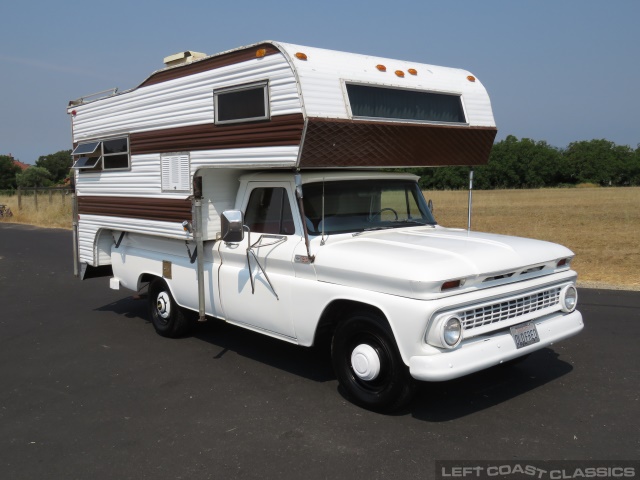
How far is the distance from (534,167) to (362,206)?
7409 centimetres

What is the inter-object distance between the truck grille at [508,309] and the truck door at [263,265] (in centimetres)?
162

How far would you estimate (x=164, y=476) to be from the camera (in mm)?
4121

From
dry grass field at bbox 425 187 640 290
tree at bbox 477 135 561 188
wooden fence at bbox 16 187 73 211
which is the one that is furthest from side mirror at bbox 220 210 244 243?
tree at bbox 477 135 561 188

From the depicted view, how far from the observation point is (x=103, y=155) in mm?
8289

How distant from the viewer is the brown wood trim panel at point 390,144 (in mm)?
5324

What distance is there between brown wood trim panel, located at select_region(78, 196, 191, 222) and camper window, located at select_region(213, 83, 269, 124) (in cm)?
103

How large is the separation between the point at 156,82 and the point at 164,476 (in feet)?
15.2

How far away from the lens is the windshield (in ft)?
18.8

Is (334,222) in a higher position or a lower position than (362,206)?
lower

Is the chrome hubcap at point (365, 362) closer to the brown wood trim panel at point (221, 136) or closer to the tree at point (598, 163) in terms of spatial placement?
the brown wood trim panel at point (221, 136)

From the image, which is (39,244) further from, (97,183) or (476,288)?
(476,288)

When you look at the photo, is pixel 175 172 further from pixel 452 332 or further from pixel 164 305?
pixel 452 332

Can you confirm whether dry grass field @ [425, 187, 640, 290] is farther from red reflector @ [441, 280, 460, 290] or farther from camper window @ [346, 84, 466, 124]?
red reflector @ [441, 280, 460, 290]

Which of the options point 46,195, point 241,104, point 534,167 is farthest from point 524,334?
point 534,167
